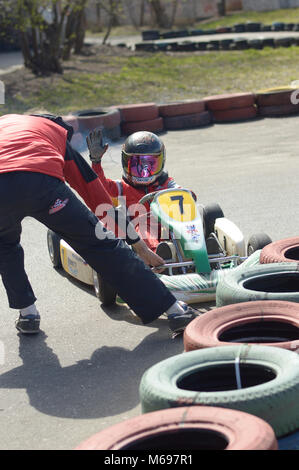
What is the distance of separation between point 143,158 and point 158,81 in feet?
33.4

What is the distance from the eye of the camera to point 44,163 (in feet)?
12.2

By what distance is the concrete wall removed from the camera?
3105 centimetres

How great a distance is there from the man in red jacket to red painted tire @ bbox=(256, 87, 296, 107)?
788cm

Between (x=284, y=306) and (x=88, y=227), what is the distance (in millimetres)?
1023

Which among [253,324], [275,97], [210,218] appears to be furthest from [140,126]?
[253,324]

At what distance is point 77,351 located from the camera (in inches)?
161

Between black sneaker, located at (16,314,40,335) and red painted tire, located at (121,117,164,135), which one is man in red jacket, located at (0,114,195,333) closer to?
black sneaker, located at (16,314,40,335)

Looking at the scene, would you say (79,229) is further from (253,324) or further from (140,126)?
(140,126)

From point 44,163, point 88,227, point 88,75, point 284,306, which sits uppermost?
point 44,163

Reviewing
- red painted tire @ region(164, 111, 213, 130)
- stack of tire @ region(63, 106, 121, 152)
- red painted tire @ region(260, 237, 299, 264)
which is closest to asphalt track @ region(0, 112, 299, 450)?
red painted tire @ region(260, 237, 299, 264)

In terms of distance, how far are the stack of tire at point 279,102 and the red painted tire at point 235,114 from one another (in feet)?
0.61
